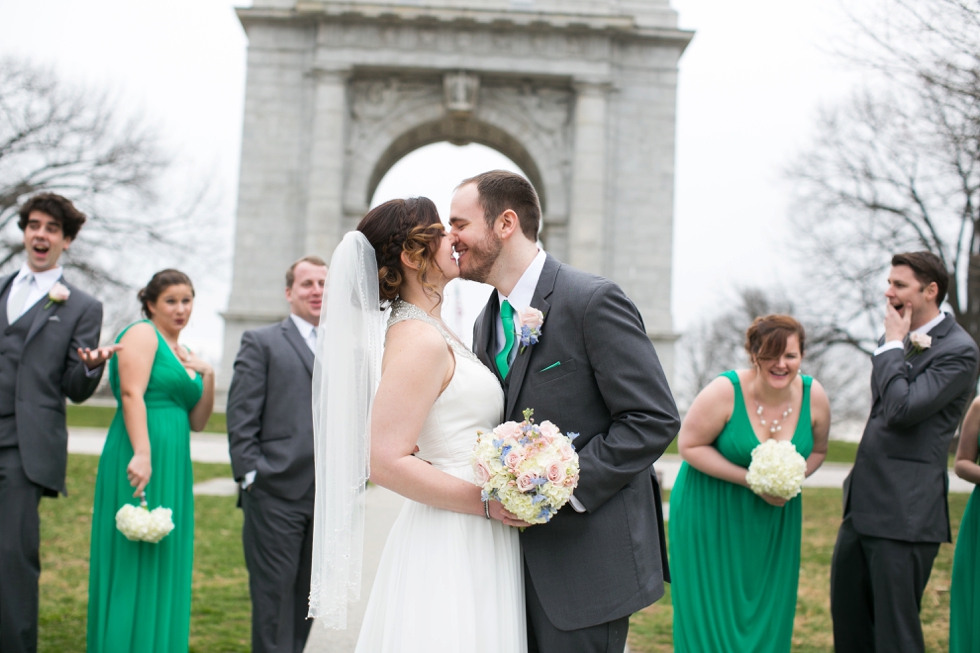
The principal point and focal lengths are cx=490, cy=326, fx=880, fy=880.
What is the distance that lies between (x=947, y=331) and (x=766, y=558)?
1953 millimetres

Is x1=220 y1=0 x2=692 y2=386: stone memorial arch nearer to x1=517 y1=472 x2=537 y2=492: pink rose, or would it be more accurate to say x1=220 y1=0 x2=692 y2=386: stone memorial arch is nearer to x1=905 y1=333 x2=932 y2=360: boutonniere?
x1=905 y1=333 x2=932 y2=360: boutonniere

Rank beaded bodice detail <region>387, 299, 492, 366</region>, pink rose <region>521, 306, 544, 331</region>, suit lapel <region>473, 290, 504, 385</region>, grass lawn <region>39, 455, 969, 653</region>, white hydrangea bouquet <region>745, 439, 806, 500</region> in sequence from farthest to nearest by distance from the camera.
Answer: grass lawn <region>39, 455, 969, 653</region>
white hydrangea bouquet <region>745, 439, 806, 500</region>
suit lapel <region>473, 290, 504, 385</region>
beaded bodice detail <region>387, 299, 492, 366</region>
pink rose <region>521, 306, 544, 331</region>

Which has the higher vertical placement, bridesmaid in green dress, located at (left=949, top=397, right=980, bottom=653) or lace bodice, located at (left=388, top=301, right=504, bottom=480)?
lace bodice, located at (left=388, top=301, right=504, bottom=480)

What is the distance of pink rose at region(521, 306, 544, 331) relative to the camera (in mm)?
3625

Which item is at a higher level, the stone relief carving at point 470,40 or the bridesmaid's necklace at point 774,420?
the stone relief carving at point 470,40

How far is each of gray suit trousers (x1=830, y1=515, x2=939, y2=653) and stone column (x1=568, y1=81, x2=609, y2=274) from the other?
20395 mm

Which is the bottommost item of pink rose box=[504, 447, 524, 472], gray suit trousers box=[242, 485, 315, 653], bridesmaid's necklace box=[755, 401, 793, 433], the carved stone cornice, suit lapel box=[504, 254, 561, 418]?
gray suit trousers box=[242, 485, 315, 653]

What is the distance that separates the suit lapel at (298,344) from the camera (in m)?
6.32

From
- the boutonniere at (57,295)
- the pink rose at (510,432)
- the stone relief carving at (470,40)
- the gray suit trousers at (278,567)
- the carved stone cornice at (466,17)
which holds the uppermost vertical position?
the carved stone cornice at (466,17)

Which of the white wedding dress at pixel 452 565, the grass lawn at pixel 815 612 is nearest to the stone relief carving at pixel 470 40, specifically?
the grass lawn at pixel 815 612

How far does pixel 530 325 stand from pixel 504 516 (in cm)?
78

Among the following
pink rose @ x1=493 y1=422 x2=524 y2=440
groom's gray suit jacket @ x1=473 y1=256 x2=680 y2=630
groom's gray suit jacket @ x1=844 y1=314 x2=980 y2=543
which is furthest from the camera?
groom's gray suit jacket @ x1=844 y1=314 x2=980 y2=543

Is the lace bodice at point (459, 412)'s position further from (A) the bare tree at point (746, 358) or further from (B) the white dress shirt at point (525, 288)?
(A) the bare tree at point (746, 358)

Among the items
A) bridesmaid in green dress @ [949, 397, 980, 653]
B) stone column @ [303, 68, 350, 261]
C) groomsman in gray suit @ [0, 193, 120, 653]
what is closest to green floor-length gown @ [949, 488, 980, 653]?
bridesmaid in green dress @ [949, 397, 980, 653]
